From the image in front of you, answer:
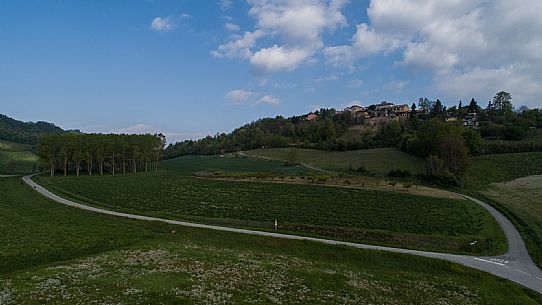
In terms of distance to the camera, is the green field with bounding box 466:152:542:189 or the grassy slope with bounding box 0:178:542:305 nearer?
the grassy slope with bounding box 0:178:542:305

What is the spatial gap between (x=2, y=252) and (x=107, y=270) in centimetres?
1209

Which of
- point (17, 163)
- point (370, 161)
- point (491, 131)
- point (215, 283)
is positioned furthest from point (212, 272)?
point (17, 163)

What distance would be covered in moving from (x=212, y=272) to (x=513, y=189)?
72.2 meters

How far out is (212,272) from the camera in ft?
77.7

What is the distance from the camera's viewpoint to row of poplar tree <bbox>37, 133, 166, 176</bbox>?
113938 mm

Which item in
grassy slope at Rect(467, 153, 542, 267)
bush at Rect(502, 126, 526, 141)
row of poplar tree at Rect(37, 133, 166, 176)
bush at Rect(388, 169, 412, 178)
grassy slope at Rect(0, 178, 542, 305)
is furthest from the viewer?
bush at Rect(502, 126, 526, 141)

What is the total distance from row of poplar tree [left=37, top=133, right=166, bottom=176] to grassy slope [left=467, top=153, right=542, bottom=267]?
360 ft

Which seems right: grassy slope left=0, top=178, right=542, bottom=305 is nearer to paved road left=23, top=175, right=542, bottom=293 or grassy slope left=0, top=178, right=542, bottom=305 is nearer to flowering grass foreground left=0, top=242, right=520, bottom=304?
flowering grass foreground left=0, top=242, right=520, bottom=304

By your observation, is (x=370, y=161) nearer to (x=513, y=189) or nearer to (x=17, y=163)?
(x=513, y=189)

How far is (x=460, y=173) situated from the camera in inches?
3462

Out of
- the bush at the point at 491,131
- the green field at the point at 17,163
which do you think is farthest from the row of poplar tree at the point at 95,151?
the bush at the point at 491,131

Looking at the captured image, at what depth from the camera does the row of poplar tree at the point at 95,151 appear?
114 metres

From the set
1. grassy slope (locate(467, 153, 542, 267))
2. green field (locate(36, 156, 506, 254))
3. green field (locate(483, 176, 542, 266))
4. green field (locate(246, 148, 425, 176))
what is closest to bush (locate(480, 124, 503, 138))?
grassy slope (locate(467, 153, 542, 267))

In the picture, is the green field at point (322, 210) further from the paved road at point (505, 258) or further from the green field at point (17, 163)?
the green field at point (17, 163)
